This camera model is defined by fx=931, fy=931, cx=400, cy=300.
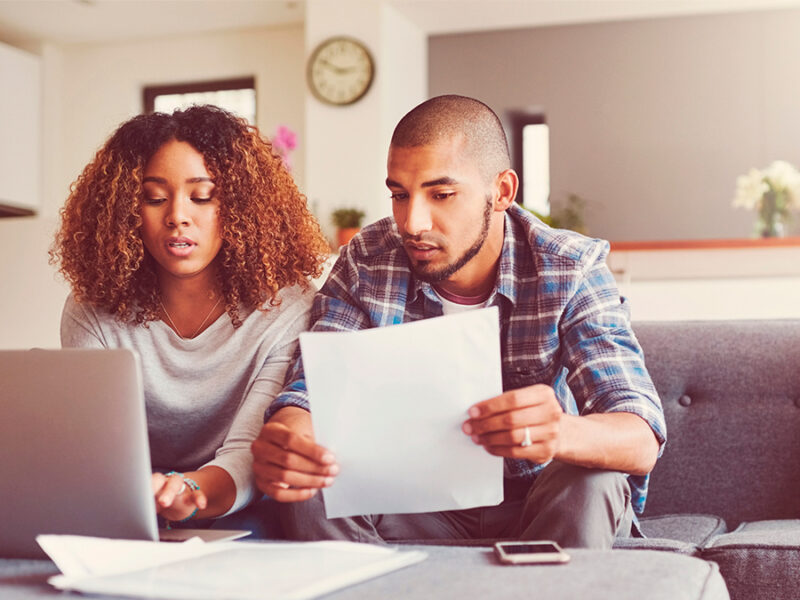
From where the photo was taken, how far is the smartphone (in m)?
0.92

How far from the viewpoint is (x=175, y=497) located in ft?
4.26

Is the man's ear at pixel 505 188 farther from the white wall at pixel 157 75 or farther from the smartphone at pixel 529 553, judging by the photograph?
the white wall at pixel 157 75

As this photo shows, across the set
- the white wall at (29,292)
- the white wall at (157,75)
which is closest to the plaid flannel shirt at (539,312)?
the white wall at (29,292)

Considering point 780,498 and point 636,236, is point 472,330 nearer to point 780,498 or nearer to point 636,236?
point 780,498

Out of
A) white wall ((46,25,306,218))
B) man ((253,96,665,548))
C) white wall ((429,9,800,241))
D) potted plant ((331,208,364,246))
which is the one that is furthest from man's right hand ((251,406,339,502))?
white wall ((46,25,306,218))

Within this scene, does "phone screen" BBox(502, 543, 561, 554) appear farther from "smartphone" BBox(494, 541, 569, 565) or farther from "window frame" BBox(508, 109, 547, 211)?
"window frame" BBox(508, 109, 547, 211)

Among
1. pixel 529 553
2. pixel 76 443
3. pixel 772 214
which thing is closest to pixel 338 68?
pixel 772 214

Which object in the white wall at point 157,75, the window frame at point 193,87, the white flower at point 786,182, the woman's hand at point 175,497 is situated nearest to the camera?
the woman's hand at point 175,497

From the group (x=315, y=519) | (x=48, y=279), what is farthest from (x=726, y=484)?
(x=48, y=279)

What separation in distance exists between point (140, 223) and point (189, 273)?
0.42 ft

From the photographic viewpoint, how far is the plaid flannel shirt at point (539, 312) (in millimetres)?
1446

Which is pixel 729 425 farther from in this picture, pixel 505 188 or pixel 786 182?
pixel 786 182

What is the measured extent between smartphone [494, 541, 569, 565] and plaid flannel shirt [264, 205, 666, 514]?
48 centimetres

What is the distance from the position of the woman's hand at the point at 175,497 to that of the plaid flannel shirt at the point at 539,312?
23 centimetres
